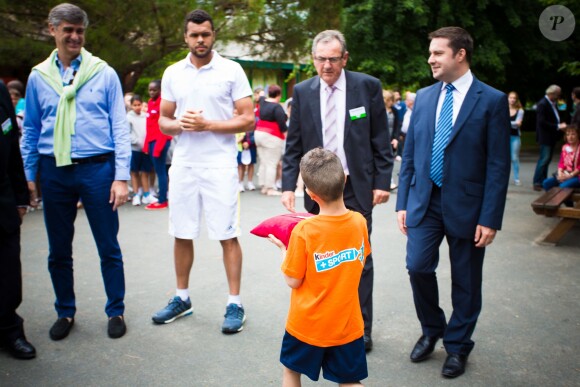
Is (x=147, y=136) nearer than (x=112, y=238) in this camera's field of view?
No

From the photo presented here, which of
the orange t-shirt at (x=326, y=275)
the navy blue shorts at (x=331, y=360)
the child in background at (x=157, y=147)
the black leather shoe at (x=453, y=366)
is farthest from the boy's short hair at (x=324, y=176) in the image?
the child in background at (x=157, y=147)

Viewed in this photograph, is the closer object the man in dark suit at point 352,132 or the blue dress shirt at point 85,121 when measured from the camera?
the man in dark suit at point 352,132

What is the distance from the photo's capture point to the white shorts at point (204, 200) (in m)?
4.36

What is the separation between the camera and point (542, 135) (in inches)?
476

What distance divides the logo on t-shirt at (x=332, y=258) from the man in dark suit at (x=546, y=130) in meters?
10.3

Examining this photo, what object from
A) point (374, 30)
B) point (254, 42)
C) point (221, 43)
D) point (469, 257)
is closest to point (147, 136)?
point (221, 43)

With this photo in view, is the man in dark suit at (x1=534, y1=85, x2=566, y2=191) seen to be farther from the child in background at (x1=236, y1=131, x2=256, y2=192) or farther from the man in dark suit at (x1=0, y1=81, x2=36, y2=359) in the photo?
the man in dark suit at (x1=0, y1=81, x2=36, y2=359)

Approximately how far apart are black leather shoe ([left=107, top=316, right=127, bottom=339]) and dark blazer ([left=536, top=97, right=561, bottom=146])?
34.0 feet

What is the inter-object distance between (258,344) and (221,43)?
427 inches

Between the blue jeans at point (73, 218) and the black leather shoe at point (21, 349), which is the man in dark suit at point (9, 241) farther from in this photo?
the blue jeans at point (73, 218)

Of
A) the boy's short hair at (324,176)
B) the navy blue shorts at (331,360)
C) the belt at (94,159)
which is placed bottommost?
the navy blue shorts at (331,360)

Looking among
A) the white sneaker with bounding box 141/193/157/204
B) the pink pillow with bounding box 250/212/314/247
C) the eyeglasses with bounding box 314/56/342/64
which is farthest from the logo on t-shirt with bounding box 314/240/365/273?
the white sneaker with bounding box 141/193/157/204

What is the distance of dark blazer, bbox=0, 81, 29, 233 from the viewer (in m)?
3.85

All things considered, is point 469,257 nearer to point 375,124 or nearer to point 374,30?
point 375,124
